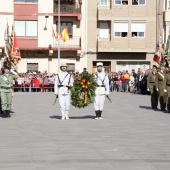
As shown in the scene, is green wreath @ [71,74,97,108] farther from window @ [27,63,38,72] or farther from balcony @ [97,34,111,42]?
balcony @ [97,34,111,42]

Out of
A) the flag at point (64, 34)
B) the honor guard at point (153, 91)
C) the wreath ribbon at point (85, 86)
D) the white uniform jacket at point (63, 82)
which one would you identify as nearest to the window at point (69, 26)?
the flag at point (64, 34)

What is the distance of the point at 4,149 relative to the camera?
13102 millimetres

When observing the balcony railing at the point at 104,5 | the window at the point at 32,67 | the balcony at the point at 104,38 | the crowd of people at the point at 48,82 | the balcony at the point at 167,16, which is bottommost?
the crowd of people at the point at 48,82

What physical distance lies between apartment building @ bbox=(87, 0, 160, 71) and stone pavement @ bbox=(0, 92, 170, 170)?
32.8 metres

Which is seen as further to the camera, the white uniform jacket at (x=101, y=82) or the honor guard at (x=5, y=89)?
the honor guard at (x=5, y=89)

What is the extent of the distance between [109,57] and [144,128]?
37934 mm

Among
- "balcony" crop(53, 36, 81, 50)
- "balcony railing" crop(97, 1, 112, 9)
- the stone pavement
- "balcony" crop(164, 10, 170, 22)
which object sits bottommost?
the stone pavement

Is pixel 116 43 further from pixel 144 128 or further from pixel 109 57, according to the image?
pixel 144 128

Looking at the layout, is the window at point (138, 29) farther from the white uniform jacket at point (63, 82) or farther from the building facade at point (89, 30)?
the white uniform jacket at point (63, 82)

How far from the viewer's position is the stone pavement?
36.6 ft

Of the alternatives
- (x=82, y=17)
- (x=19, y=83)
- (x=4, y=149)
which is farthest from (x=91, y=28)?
(x=4, y=149)

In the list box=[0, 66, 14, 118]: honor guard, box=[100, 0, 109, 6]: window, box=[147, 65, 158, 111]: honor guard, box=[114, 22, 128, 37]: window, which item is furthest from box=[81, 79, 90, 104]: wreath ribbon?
box=[100, 0, 109, 6]: window

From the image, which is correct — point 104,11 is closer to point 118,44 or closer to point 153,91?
point 118,44

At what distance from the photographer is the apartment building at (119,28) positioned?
180 feet
